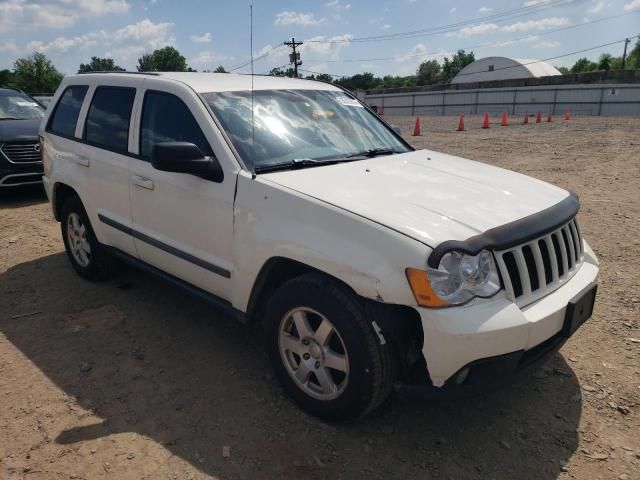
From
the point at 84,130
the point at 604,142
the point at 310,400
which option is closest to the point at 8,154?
the point at 84,130

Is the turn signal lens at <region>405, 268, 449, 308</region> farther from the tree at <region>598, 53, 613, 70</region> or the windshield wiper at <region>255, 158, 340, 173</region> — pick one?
the tree at <region>598, 53, 613, 70</region>

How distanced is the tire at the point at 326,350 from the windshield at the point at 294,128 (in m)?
0.85

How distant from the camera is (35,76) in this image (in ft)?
198

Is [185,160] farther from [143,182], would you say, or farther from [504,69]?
[504,69]

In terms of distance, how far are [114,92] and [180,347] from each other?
207 centimetres

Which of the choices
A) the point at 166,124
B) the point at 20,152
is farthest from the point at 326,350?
the point at 20,152

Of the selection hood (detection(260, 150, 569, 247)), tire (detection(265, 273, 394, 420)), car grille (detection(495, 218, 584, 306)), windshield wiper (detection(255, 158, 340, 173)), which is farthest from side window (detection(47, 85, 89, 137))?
car grille (detection(495, 218, 584, 306))

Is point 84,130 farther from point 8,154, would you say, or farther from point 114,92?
point 8,154

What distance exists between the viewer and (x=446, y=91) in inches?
1575

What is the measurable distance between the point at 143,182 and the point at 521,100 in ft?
122

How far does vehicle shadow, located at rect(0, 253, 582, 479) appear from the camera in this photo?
2.49m

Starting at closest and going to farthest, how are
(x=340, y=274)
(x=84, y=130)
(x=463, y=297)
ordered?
(x=463, y=297) < (x=340, y=274) < (x=84, y=130)

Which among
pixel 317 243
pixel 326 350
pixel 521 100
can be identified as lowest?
pixel 326 350

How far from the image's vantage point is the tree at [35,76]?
59812mm
